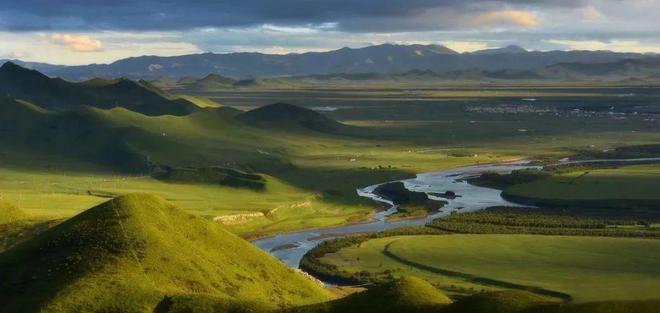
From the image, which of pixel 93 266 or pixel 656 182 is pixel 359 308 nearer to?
pixel 93 266

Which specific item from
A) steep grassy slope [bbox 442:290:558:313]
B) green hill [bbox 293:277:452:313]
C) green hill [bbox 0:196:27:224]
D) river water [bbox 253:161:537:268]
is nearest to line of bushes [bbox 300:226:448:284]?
river water [bbox 253:161:537:268]

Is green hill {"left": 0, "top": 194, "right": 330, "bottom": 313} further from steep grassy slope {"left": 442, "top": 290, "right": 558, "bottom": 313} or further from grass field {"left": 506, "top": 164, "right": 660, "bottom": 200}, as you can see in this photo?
grass field {"left": 506, "top": 164, "right": 660, "bottom": 200}

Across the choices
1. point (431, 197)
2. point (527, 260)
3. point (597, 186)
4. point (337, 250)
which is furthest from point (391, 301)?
point (597, 186)

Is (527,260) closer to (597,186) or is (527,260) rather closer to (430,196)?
(430,196)

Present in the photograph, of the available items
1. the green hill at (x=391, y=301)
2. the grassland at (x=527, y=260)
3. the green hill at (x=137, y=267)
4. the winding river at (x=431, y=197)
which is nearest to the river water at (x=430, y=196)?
the winding river at (x=431, y=197)

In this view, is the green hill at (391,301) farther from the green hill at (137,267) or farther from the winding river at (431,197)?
the winding river at (431,197)

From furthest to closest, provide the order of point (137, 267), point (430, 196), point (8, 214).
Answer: point (430, 196), point (8, 214), point (137, 267)
